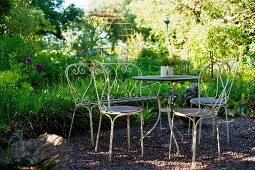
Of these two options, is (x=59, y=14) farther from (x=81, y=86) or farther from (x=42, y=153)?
(x=42, y=153)

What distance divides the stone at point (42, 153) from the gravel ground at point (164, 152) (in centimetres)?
48

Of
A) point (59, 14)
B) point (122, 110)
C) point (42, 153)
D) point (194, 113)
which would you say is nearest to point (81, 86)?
point (122, 110)

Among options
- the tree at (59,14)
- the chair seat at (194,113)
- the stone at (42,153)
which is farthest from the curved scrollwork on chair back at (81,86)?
the tree at (59,14)

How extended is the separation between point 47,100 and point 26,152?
180cm

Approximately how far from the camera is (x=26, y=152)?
294cm

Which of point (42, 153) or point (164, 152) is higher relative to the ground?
point (42, 153)

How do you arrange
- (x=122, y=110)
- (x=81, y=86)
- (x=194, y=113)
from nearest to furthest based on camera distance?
(x=194, y=113)
(x=122, y=110)
(x=81, y=86)

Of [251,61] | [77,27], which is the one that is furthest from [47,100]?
[77,27]

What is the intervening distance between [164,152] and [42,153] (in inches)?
56.1

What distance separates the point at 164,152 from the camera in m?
3.97

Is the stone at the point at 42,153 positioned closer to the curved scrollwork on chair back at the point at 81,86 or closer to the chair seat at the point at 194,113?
the chair seat at the point at 194,113

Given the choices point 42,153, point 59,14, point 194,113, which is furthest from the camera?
point 59,14

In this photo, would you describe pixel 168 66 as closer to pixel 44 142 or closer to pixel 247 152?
pixel 247 152

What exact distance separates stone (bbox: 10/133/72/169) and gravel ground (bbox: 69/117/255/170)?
475 millimetres
